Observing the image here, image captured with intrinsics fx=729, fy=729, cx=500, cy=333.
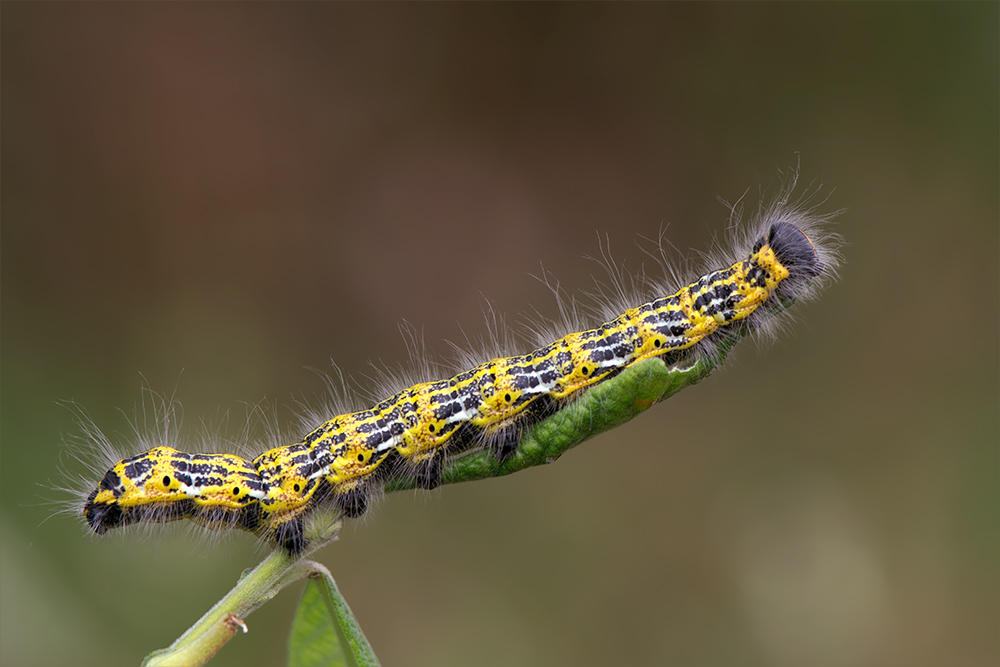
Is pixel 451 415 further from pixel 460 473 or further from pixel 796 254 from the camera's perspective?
pixel 796 254

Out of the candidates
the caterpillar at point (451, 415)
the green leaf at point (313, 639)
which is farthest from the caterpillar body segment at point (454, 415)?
the green leaf at point (313, 639)

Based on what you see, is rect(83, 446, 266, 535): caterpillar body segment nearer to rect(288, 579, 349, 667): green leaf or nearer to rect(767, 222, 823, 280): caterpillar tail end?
rect(288, 579, 349, 667): green leaf

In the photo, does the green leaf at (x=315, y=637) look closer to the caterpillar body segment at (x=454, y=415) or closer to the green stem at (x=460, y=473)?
the green stem at (x=460, y=473)

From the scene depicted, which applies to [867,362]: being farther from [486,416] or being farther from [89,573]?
[89,573]

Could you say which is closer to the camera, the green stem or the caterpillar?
the green stem

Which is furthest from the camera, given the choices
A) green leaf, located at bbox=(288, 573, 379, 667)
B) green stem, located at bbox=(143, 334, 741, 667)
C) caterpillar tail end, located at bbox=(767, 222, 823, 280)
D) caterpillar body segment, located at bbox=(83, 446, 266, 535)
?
caterpillar tail end, located at bbox=(767, 222, 823, 280)

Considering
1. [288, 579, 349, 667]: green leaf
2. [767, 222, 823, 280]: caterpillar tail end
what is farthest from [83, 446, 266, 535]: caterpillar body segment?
[767, 222, 823, 280]: caterpillar tail end

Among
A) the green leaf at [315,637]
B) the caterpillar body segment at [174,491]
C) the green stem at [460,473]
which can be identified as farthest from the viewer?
the caterpillar body segment at [174,491]

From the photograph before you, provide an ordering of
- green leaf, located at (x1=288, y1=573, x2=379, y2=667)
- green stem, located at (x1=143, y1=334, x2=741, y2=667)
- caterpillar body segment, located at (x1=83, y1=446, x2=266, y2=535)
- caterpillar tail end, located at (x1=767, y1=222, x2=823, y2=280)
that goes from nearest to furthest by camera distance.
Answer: green stem, located at (x1=143, y1=334, x2=741, y2=667) < green leaf, located at (x1=288, y1=573, x2=379, y2=667) < caterpillar body segment, located at (x1=83, y1=446, x2=266, y2=535) < caterpillar tail end, located at (x1=767, y1=222, x2=823, y2=280)
